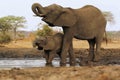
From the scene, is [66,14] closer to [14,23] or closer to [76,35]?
[76,35]

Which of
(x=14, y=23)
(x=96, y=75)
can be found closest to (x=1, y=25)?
(x=14, y=23)

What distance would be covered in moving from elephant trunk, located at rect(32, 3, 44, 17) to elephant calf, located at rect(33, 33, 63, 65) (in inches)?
37.5

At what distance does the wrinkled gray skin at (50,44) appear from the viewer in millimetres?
15883

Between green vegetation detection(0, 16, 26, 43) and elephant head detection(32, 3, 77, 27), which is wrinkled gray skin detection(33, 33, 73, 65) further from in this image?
green vegetation detection(0, 16, 26, 43)

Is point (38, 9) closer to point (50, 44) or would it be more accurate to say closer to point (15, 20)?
point (50, 44)

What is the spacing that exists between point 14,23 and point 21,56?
31885 mm

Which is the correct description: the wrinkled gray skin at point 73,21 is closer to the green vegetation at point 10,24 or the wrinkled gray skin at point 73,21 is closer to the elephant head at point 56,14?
the elephant head at point 56,14

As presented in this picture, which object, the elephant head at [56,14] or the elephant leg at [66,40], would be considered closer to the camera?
the elephant head at [56,14]

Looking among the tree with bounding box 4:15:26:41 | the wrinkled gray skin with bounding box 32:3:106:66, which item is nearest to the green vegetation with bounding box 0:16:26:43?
the tree with bounding box 4:15:26:41

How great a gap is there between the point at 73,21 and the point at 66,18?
0.83 ft

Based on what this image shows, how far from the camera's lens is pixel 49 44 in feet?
52.2

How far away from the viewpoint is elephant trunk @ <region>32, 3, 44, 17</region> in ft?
49.7

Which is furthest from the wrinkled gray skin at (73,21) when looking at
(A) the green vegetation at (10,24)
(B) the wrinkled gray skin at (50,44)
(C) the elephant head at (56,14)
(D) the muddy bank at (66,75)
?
(A) the green vegetation at (10,24)

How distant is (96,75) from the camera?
11602 mm
